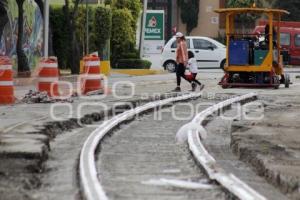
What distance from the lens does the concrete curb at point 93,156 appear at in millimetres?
7875

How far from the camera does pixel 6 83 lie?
1719 centimetres

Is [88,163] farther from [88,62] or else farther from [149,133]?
[88,62]

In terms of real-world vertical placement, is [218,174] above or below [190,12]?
below

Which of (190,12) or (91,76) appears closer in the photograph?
(91,76)

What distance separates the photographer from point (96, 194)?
7.72 metres

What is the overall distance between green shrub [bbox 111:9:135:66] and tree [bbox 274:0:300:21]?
28.5 metres

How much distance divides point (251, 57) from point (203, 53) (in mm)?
15012

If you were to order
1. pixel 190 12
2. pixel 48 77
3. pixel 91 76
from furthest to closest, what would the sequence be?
pixel 190 12, pixel 91 76, pixel 48 77

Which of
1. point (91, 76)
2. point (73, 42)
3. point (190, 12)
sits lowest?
point (91, 76)

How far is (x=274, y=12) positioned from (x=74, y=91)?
7.82 meters

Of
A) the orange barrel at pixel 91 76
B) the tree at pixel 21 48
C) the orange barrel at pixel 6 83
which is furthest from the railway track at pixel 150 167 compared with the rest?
the tree at pixel 21 48

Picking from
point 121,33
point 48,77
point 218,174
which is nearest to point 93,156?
point 218,174

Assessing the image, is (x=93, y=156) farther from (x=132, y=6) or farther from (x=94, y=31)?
(x=132, y=6)

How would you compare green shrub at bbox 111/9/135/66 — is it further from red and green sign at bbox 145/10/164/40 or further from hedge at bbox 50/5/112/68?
red and green sign at bbox 145/10/164/40
